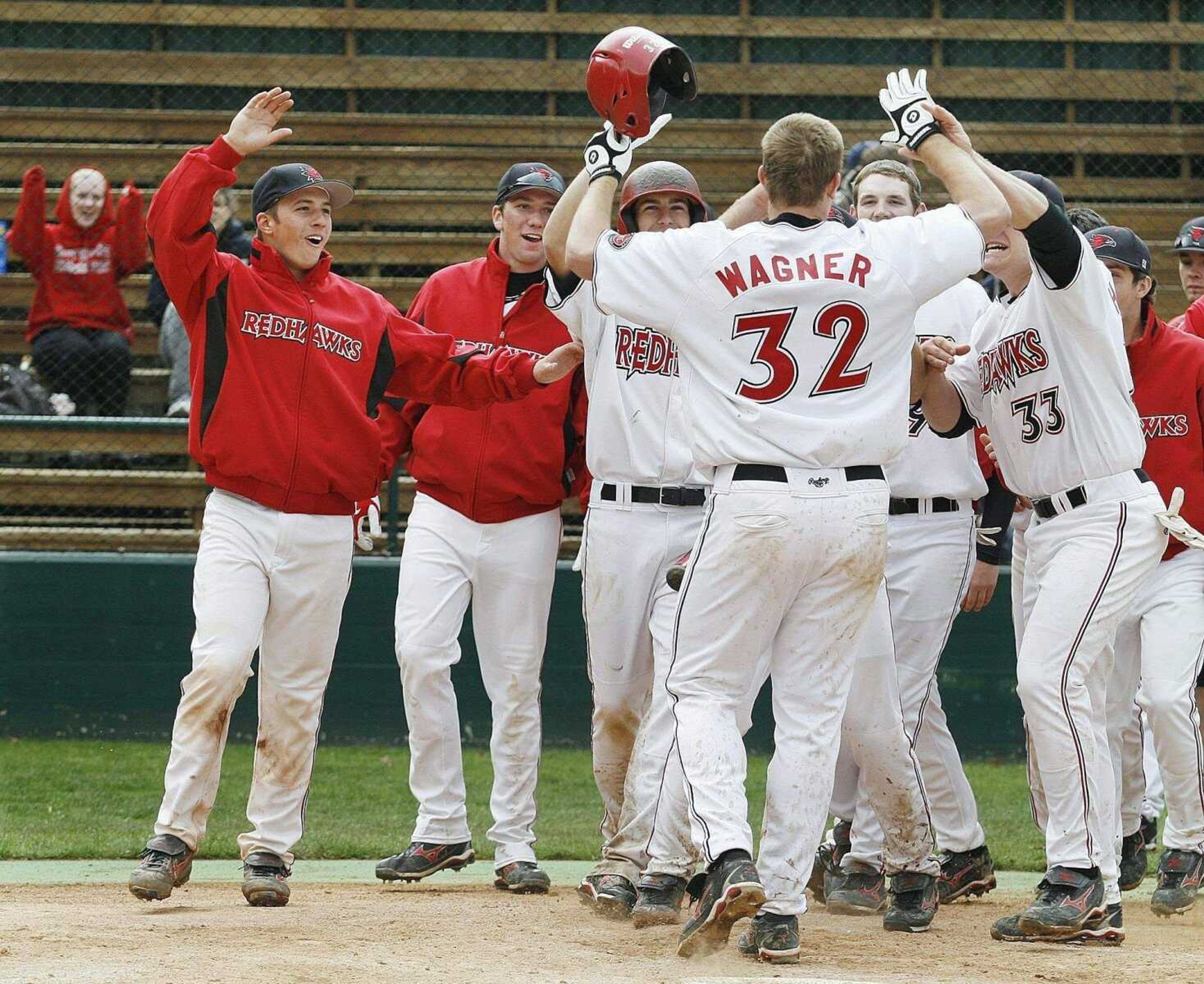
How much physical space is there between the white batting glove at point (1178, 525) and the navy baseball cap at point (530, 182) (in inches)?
85.9

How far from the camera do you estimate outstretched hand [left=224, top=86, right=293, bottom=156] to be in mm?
4746

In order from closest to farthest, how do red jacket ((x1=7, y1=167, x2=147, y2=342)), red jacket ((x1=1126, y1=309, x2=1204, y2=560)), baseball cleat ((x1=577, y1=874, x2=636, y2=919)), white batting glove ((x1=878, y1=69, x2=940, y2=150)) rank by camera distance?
white batting glove ((x1=878, y1=69, x2=940, y2=150)) < baseball cleat ((x1=577, y1=874, x2=636, y2=919)) < red jacket ((x1=1126, y1=309, x2=1204, y2=560)) < red jacket ((x1=7, y1=167, x2=147, y2=342))

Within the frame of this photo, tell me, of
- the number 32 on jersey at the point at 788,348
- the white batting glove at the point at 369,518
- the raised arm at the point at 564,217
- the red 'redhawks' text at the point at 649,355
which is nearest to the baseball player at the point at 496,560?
the white batting glove at the point at 369,518

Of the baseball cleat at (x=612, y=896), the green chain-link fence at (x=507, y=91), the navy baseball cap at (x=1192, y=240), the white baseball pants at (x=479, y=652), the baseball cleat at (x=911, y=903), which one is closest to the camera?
the baseball cleat at (x=911, y=903)

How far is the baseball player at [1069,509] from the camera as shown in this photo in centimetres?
438

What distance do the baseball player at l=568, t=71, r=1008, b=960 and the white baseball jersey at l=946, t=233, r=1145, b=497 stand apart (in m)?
0.46

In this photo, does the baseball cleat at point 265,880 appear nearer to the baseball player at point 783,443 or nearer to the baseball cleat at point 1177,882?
the baseball player at point 783,443

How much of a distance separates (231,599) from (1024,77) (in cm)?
801

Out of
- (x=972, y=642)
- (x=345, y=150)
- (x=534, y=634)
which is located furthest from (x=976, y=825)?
(x=345, y=150)

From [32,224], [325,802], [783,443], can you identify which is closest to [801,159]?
[783,443]

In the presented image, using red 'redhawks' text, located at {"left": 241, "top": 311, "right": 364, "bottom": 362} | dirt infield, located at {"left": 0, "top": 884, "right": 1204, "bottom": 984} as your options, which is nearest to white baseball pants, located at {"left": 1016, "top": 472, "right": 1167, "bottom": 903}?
dirt infield, located at {"left": 0, "top": 884, "right": 1204, "bottom": 984}

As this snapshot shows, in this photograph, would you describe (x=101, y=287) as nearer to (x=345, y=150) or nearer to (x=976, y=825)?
(x=345, y=150)

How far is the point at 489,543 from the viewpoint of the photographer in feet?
17.8

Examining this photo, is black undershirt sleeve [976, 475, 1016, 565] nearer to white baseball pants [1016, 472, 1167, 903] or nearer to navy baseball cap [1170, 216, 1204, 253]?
white baseball pants [1016, 472, 1167, 903]
